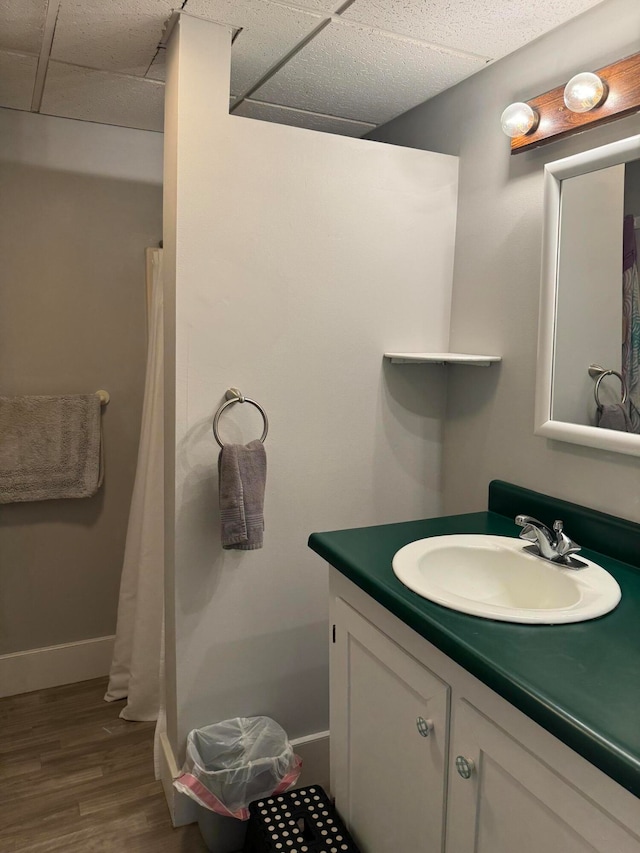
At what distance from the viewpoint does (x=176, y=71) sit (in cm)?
172

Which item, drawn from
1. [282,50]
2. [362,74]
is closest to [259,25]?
[282,50]

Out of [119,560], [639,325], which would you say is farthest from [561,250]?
[119,560]

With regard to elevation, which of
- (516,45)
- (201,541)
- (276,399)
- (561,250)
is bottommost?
(201,541)

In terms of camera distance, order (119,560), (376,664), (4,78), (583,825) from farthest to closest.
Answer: (119,560) < (4,78) < (376,664) < (583,825)

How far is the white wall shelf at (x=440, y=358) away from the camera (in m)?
1.92

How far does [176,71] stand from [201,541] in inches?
49.9

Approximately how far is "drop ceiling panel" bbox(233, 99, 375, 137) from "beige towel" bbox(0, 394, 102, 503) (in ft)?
3.99

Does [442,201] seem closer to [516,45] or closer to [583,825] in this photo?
[516,45]

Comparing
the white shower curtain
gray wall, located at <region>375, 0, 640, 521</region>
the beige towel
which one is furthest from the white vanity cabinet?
the beige towel

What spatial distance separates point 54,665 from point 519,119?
2.55m

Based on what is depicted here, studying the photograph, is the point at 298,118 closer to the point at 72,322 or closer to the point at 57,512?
the point at 72,322

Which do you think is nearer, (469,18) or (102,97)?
(469,18)

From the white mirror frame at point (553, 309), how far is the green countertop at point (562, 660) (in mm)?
309

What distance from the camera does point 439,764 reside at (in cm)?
126
